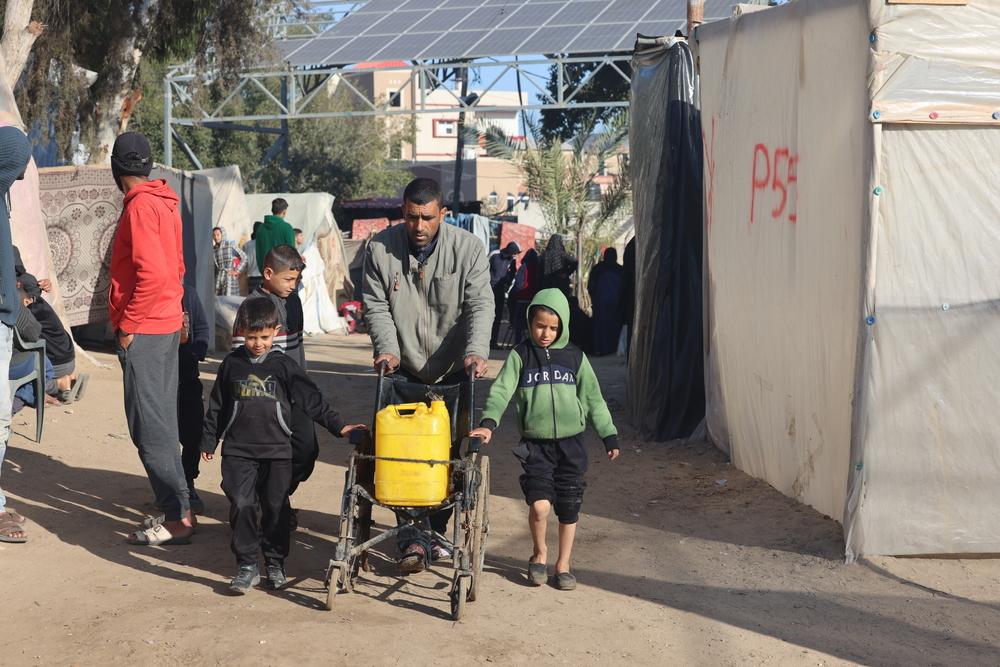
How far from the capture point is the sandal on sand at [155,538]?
584cm

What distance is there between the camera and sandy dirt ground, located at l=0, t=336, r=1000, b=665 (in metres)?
4.47

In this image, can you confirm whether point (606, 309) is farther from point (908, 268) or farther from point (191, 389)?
point (908, 268)

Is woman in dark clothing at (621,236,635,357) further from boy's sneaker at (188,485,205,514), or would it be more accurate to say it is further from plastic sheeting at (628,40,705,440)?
boy's sneaker at (188,485,205,514)

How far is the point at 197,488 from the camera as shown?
724 centimetres

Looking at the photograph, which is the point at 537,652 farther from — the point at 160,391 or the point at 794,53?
the point at 794,53

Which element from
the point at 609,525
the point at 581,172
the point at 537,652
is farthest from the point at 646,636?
the point at 581,172

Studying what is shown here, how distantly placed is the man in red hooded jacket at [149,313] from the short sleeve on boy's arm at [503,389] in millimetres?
1647

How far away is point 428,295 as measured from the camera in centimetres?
544

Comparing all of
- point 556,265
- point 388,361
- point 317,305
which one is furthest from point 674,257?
point 317,305

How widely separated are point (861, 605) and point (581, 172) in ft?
53.4

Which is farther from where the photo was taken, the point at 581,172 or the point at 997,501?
the point at 581,172

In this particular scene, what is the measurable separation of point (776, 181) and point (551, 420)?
7.59ft

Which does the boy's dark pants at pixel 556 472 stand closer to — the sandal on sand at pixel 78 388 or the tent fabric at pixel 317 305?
the sandal on sand at pixel 78 388

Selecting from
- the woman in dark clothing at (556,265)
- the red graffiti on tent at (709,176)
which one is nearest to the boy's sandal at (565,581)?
the red graffiti on tent at (709,176)
